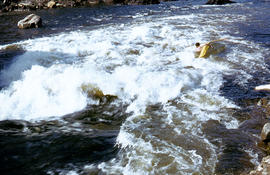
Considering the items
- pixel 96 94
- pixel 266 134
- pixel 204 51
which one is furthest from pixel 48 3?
pixel 266 134

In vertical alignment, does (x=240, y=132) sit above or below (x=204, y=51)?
below

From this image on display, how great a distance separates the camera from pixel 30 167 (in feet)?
14.1

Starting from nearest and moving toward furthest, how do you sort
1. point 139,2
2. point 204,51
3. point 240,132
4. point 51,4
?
point 240,132 → point 204,51 → point 51,4 → point 139,2

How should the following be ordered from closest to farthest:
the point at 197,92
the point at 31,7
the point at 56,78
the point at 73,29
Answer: the point at 197,92 < the point at 56,78 < the point at 73,29 < the point at 31,7

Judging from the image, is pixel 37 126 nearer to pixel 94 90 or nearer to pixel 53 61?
pixel 94 90

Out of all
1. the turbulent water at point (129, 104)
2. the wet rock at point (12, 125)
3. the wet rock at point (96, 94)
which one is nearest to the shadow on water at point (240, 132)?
the turbulent water at point (129, 104)

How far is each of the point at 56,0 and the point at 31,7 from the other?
3.28 metres

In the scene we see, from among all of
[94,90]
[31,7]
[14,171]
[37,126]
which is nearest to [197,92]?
[94,90]

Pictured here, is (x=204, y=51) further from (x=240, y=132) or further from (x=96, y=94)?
(x=240, y=132)

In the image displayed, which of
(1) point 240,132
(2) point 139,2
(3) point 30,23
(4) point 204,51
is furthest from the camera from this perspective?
(2) point 139,2

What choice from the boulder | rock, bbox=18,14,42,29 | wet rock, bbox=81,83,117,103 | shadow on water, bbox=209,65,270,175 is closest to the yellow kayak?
shadow on water, bbox=209,65,270,175

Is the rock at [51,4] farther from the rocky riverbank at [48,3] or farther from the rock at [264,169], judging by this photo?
the rock at [264,169]

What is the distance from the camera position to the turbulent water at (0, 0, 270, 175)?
14.2ft

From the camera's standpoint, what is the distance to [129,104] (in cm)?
649
